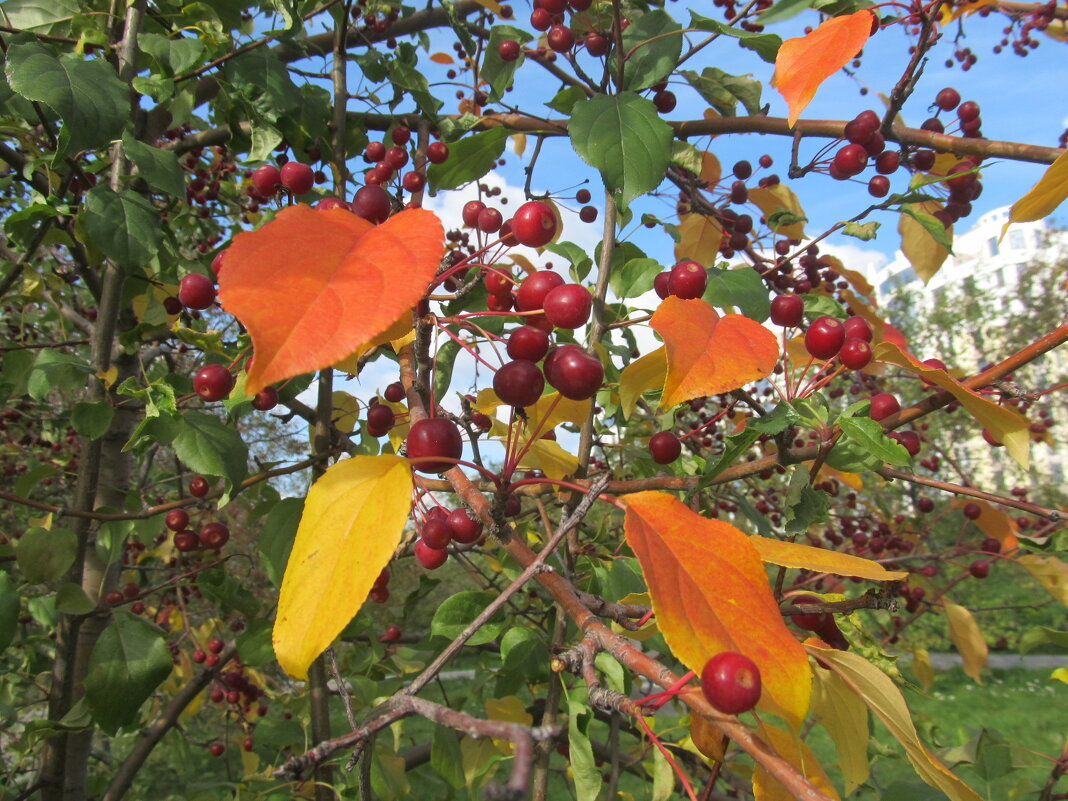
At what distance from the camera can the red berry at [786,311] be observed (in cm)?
102

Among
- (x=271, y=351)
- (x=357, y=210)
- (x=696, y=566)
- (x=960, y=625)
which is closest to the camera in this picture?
(x=271, y=351)

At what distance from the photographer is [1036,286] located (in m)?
13.8

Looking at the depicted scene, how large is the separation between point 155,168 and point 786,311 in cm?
116

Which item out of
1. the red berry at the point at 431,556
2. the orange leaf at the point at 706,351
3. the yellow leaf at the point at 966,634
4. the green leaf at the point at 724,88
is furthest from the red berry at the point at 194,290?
the yellow leaf at the point at 966,634

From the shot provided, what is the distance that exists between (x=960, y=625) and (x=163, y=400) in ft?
6.39

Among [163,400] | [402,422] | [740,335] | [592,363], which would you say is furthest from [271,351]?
[402,422]

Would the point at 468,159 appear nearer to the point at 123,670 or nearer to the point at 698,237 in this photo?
the point at 698,237

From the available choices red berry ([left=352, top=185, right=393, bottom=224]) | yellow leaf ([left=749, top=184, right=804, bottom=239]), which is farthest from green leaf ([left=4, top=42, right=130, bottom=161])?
yellow leaf ([left=749, top=184, right=804, bottom=239])

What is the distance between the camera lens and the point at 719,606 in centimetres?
51

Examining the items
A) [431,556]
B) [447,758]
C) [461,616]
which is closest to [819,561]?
[431,556]

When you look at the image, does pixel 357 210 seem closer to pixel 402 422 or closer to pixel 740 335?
pixel 740 335

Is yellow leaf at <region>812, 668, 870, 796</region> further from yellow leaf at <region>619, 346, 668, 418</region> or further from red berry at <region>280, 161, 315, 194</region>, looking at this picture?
red berry at <region>280, 161, 315, 194</region>

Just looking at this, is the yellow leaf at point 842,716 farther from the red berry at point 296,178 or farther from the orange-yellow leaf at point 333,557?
the red berry at point 296,178

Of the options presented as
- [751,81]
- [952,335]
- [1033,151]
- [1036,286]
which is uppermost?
[1036,286]
